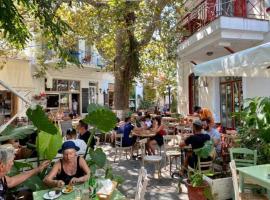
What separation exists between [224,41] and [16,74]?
1056cm

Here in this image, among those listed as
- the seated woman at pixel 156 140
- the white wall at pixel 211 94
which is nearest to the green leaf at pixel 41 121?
the seated woman at pixel 156 140

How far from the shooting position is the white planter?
514 centimetres

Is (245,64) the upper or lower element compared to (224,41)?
lower

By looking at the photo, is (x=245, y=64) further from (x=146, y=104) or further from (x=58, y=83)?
(x=146, y=104)

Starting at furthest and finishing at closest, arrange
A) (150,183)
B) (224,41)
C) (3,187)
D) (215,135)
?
1. (224,41)
2. (215,135)
3. (150,183)
4. (3,187)

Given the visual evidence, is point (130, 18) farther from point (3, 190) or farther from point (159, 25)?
point (3, 190)

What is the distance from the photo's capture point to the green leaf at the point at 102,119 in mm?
5344

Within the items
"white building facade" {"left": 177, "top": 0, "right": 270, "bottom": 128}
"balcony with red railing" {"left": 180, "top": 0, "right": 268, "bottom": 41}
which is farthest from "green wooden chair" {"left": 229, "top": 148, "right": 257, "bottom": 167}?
"balcony with red railing" {"left": 180, "top": 0, "right": 268, "bottom": 41}

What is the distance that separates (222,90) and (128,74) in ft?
14.3

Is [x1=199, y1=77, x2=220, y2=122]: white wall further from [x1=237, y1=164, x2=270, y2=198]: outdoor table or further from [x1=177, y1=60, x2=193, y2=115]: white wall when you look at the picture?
[x1=237, y1=164, x2=270, y2=198]: outdoor table

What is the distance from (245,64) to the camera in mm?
5449

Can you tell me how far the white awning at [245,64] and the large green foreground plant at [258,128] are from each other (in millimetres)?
593

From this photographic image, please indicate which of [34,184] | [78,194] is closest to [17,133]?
[34,184]

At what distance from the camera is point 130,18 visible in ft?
44.1
